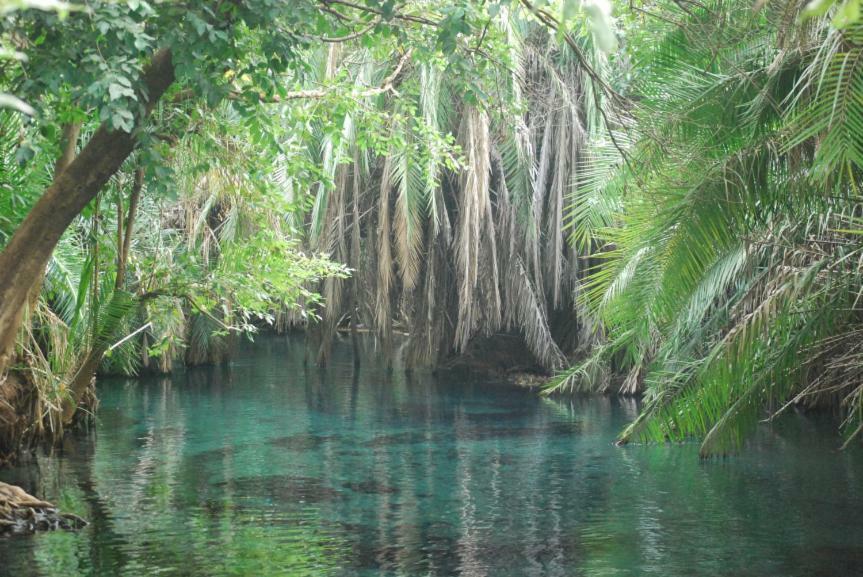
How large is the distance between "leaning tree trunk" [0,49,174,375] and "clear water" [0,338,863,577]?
2.25 metres

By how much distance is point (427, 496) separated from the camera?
11.4m

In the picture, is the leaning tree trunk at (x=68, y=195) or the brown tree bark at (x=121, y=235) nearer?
the leaning tree trunk at (x=68, y=195)

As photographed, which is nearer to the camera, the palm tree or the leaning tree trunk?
the palm tree

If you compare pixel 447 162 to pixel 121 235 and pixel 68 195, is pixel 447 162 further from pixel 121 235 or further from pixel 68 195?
pixel 68 195

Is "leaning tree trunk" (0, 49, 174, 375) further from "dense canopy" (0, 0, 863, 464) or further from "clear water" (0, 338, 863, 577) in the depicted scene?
"clear water" (0, 338, 863, 577)

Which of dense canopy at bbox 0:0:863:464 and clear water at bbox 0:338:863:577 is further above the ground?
dense canopy at bbox 0:0:863:464

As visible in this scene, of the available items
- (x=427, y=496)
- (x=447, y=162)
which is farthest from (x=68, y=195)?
(x=427, y=496)

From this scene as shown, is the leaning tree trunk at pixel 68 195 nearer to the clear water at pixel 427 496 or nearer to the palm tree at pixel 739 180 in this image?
the clear water at pixel 427 496

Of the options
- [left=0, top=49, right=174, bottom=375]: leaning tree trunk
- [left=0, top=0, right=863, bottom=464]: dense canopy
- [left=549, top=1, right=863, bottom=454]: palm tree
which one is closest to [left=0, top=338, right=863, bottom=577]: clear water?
[left=0, top=0, right=863, bottom=464]: dense canopy

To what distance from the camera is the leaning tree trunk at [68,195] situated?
7359 millimetres

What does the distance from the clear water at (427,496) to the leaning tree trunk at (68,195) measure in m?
2.25

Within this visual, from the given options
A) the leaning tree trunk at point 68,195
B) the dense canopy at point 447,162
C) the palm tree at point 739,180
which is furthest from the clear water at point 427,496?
the leaning tree trunk at point 68,195

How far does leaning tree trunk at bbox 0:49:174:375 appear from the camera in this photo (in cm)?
736

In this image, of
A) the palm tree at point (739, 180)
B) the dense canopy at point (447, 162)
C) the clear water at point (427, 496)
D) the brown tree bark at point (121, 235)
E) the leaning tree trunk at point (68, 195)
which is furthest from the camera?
the brown tree bark at point (121, 235)
